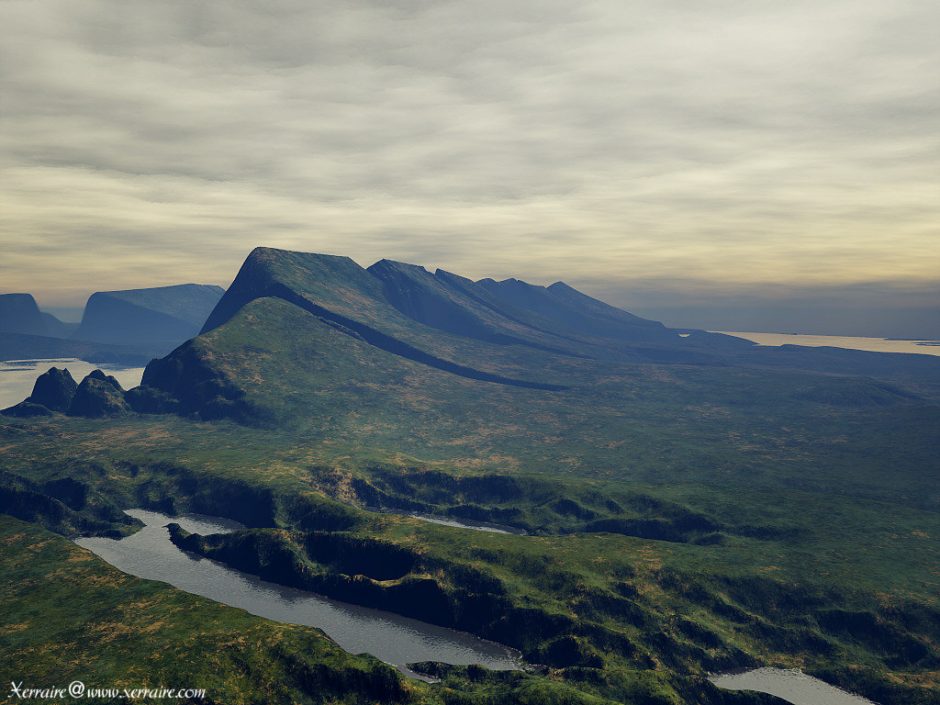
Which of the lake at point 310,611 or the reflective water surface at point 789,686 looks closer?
the reflective water surface at point 789,686

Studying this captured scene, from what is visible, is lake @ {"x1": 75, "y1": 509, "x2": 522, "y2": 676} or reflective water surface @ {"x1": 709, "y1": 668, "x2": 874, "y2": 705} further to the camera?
lake @ {"x1": 75, "y1": 509, "x2": 522, "y2": 676}

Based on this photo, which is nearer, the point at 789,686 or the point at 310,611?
the point at 789,686

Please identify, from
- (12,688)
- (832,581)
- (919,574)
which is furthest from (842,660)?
(12,688)

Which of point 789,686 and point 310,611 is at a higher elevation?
point 789,686

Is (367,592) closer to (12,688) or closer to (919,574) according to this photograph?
(12,688)
